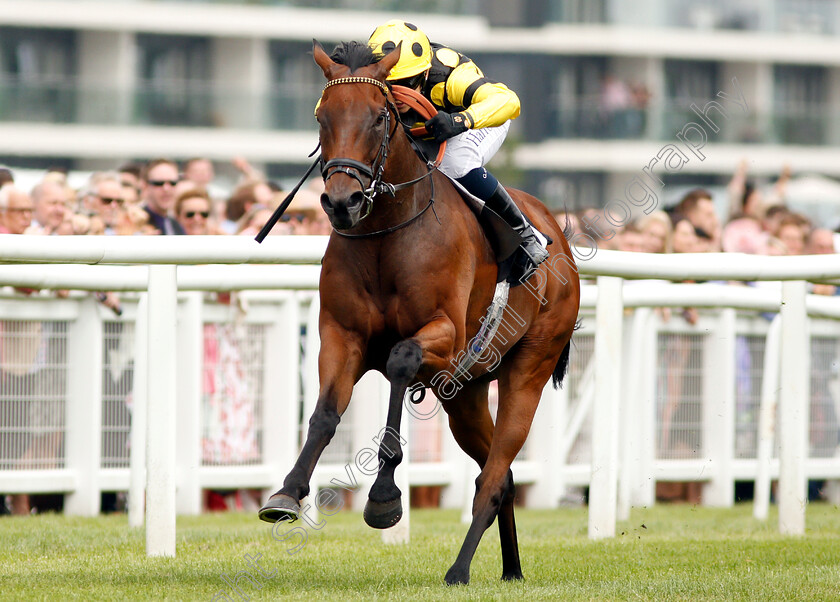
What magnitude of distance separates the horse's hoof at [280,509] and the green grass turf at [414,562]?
1.04 feet

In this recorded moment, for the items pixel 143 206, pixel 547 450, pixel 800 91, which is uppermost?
pixel 800 91

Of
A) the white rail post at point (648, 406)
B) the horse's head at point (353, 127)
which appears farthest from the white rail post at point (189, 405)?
the horse's head at point (353, 127)

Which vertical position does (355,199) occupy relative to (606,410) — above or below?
above

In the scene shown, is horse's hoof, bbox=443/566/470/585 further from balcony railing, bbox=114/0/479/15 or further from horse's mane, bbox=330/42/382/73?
balcony railing, bbox=114/0/479/15

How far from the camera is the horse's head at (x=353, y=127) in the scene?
4562 millimetres

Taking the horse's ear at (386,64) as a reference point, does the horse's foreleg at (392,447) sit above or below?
below

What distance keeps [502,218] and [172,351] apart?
4.92ft

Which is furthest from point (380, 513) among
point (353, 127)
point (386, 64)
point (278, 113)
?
point (278, 113)

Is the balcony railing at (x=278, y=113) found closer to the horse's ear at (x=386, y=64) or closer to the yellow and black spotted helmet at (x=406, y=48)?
the yellow and black spotted helmet at (x=406, y=48)

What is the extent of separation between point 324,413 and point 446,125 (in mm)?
1222

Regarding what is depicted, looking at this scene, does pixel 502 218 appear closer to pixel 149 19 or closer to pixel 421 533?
pixel 421 533

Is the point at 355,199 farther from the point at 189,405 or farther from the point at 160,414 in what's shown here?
the point at 189,405

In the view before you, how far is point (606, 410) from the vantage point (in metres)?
6.76

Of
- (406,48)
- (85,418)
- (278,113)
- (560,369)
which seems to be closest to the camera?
(406,48)
